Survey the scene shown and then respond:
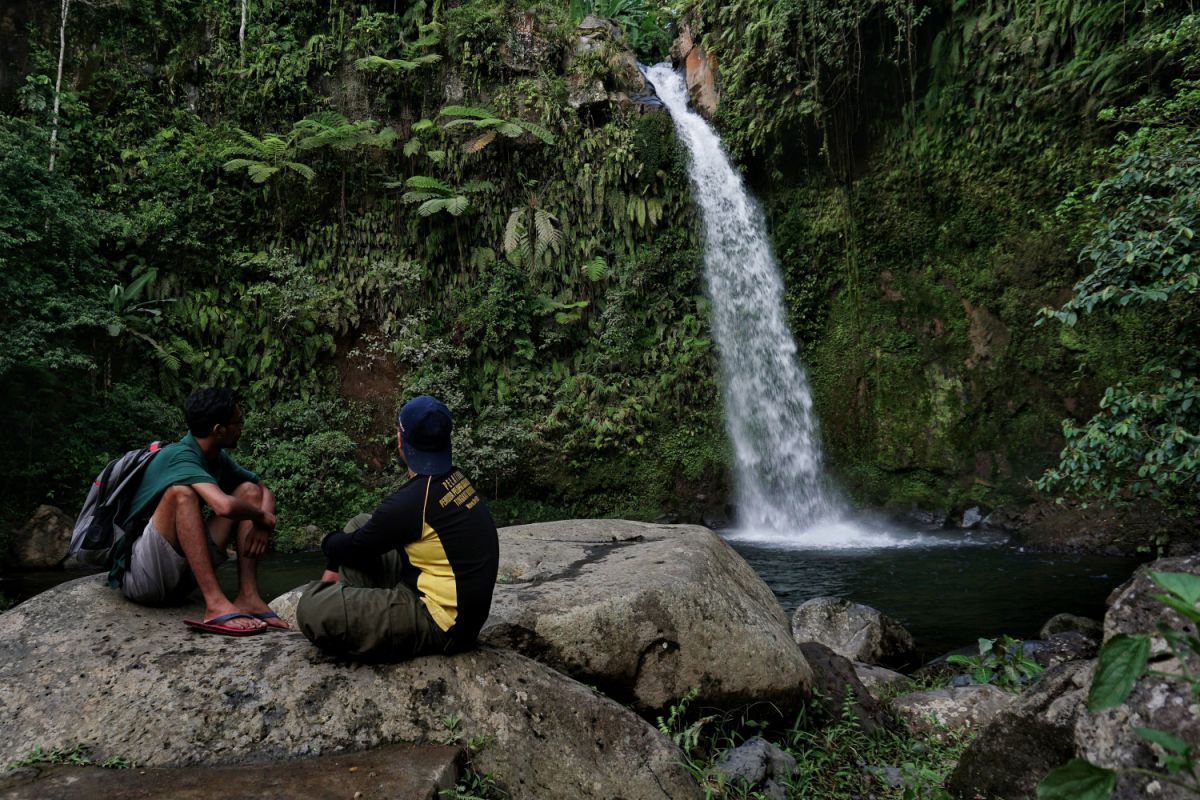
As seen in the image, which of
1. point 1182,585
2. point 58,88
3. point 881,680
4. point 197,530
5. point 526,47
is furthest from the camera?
point 526,47

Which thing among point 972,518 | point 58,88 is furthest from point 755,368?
point 58,88

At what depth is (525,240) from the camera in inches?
551

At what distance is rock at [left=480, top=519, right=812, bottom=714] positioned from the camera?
3330 mm

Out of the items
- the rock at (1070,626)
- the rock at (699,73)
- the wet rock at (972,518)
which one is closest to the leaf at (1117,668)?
the rock at (1070,626)

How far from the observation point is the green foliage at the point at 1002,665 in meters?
4.63

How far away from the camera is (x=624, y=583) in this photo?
11.8 feet

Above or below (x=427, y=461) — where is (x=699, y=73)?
above

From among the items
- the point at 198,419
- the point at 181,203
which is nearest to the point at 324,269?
the point at 181,203

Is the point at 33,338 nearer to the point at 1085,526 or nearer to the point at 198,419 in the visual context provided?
the point at 198,419

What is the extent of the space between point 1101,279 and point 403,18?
15.0 m

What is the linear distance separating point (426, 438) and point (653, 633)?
157 centimetres

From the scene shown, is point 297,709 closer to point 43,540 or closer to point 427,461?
point 427,461

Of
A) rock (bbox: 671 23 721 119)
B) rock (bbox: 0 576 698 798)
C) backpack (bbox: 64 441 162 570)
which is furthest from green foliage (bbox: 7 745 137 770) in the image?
rock (bbox: 671 23 721 119)

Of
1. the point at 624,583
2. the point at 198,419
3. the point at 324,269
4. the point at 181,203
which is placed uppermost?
the point at 181,203
